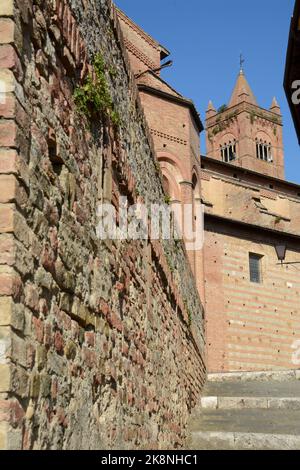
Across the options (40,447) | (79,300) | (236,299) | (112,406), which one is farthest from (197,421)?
(236,299)

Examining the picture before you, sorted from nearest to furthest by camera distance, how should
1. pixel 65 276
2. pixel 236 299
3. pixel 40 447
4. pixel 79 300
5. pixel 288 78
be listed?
1. pixel 40 447
2. pixel 65 276
3. pixel 79 300
4. pixel 288 78
5. pixel 236 299

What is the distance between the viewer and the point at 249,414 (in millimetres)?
13070

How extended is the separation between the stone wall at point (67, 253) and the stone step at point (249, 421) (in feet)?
16.2

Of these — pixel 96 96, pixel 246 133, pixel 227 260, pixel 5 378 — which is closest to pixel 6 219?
pixel 5 378

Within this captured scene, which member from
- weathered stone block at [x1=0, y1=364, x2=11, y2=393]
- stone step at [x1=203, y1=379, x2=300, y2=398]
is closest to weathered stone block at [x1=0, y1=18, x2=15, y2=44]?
weathered stone block at [x1=0, y1=364, x2=11, y2=393]

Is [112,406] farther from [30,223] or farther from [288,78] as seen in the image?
[288,78]

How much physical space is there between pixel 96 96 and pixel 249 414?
9.99m

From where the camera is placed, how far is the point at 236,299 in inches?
1051

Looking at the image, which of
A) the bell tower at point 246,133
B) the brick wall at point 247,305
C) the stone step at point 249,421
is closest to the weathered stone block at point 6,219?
the stone step at point 249,421

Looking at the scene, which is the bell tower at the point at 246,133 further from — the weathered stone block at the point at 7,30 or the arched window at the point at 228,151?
the weathered stone block at the point at 7,30

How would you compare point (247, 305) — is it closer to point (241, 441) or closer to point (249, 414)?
point (249, 414)

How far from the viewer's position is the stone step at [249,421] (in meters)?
11.2

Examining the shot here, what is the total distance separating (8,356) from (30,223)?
2.31 ft

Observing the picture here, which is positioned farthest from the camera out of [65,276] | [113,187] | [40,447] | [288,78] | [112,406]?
[288,78]
